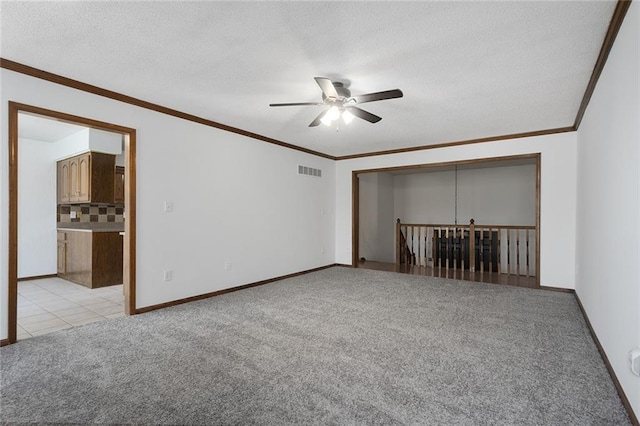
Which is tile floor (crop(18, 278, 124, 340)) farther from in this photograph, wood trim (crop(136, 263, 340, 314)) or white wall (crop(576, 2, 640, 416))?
white wall (crop(576, 2, 640, 416))

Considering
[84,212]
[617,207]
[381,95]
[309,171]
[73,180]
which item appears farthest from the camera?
[309,171]

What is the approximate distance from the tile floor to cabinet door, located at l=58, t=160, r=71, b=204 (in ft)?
4.83

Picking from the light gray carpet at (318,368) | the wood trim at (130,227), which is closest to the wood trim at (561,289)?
the light gray carpet at (318,368)

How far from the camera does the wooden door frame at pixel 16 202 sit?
2.71m

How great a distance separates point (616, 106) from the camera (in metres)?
2.17

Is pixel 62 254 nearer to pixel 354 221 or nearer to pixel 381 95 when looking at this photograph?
pixel 354 221

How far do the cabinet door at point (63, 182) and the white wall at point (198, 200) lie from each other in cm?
316

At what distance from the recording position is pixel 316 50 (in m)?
2.46

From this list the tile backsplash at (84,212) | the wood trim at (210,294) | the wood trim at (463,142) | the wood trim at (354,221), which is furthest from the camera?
the wood trim at (354,221)

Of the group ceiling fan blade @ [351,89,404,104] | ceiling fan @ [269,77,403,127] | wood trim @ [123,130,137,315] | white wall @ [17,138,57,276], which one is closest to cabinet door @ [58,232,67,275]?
white wall @ [17,138,57,276]

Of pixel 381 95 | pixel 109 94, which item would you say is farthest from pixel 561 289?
pixel 109 94

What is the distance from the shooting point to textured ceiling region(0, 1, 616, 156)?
202 centimetres

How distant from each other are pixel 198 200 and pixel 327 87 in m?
2.34

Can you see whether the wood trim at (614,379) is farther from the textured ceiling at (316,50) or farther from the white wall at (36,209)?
the white wall at (36,209)
